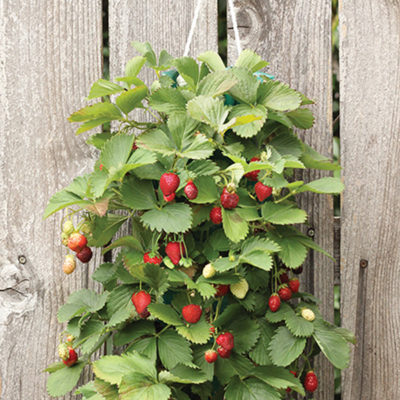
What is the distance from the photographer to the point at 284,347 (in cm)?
95

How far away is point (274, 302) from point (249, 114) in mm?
366

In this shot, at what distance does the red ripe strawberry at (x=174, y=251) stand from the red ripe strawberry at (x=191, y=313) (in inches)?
3.3

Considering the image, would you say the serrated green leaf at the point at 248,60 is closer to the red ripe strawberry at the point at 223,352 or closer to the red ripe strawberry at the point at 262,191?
the red ripe strawberry at the point at 262,191

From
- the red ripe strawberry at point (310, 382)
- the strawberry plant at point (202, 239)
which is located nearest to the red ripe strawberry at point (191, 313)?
the strawberry plant at point (202, 239)

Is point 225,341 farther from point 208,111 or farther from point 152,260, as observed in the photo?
point 208,111

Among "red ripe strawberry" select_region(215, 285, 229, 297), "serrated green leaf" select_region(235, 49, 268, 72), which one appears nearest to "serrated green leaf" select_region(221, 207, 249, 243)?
"red ripe strawberry" select_region(215, 285, 229, 297)

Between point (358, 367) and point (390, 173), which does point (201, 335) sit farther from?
point (390, 173)

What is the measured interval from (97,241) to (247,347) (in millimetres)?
366

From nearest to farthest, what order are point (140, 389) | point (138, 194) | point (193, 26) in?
1. point (140, 389)
2. point (138, 194)
3. point (193, 26)

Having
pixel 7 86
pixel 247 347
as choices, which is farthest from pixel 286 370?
pixel 7 86

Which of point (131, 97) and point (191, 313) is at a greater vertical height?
point (131, 97)

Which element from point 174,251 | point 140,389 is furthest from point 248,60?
point 140,389

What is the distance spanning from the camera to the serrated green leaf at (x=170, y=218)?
34.1 inches

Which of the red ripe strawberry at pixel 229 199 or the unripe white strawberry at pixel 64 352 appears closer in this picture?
the red ripe strawberry at pixel 229 199
